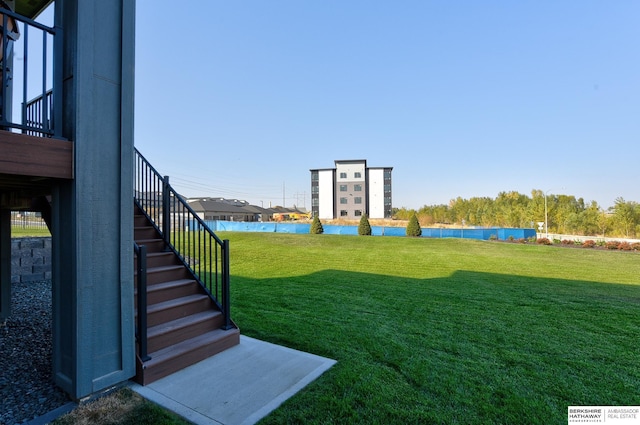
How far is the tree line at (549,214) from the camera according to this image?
2267cm

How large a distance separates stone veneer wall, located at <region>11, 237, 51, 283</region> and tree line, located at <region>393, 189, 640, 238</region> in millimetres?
28506

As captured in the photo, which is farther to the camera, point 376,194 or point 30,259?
point 376,194

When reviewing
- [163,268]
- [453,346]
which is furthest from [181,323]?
[453,346]

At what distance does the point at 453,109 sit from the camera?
1791cm

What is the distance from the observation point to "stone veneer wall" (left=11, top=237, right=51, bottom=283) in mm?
6148

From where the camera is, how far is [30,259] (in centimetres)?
635

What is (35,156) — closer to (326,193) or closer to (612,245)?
(612,245)

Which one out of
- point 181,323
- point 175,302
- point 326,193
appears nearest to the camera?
point 181,323

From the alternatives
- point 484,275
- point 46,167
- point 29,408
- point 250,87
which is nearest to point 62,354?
point 29,408

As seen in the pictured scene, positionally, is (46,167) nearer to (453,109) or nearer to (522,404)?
(522,404)

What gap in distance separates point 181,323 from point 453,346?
3.21 meters

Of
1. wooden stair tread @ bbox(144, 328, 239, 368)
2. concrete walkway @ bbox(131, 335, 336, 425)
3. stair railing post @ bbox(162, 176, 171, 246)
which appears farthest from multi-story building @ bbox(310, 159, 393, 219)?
concrete walkway @ bbox(131, 335, 336, 425)

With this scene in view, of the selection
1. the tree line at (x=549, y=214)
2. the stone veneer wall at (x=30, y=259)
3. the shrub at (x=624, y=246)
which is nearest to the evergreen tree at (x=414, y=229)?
the tree line at (x=549, y=214)

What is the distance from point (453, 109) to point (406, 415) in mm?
19247
